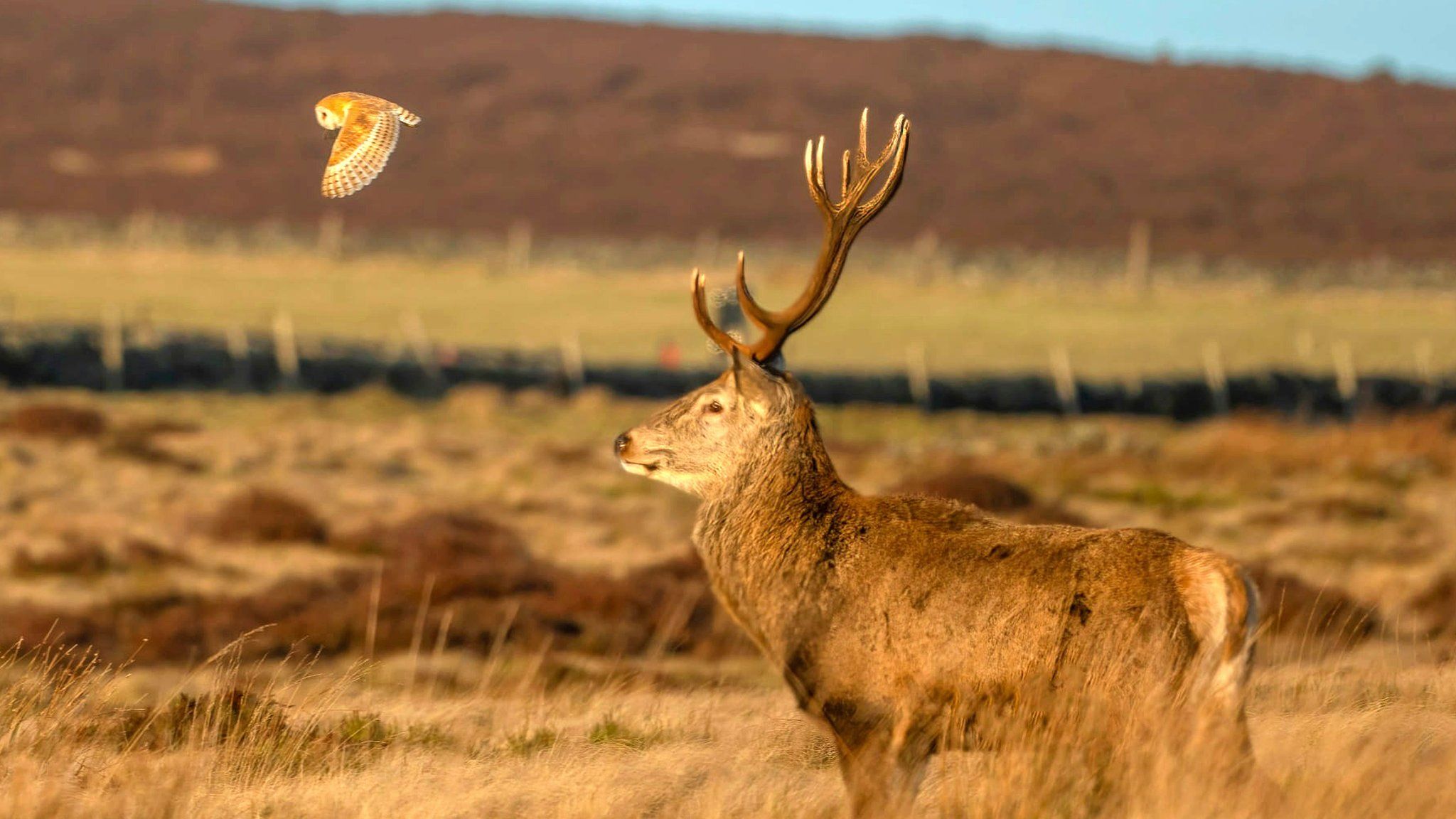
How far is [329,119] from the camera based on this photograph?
22.5 ft

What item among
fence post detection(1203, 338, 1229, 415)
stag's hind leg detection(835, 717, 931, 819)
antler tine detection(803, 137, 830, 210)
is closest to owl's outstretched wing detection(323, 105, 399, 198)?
antler tine detection(803, 137, 830, 210)

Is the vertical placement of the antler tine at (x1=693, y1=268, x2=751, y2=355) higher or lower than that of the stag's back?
higher

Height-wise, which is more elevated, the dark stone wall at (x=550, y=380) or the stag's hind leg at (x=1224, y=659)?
the stag's hind leg at (x=1224, y=659)

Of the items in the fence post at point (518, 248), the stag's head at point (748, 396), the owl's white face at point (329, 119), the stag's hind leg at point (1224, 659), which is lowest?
the fence post at point (518, 248)

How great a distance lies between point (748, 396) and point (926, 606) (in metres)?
1.19

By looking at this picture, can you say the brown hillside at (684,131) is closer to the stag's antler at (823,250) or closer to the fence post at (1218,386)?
the fence post at (1218,386)

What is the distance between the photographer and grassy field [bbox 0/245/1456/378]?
116 feet

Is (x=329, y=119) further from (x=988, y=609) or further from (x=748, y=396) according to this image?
(x=988, y=609)

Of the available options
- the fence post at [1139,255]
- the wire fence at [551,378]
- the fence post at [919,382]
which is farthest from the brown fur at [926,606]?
the fence post at [1139,255]

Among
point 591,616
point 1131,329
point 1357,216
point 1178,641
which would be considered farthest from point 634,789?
point 1357,216

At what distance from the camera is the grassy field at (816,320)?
3550 centimetres

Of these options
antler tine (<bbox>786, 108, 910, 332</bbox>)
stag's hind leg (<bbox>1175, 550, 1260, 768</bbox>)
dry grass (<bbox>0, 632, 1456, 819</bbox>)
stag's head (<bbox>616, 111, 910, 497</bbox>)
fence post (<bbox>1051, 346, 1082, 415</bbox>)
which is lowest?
fence post (<bbox>1051, 346, 1082, 415</bbox>)

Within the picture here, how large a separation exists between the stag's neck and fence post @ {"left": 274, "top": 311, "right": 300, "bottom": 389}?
70.7ft

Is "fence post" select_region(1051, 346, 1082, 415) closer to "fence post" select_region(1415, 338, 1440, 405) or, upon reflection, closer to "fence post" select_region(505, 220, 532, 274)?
"fence post" select_region(1415, 338, 1440, 405)
